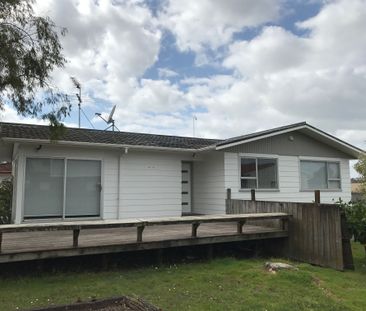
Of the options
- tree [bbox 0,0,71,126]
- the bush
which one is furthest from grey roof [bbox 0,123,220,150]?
the bush

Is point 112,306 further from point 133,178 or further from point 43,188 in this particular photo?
point 133,178

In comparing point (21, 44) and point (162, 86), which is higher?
point (162, 86)

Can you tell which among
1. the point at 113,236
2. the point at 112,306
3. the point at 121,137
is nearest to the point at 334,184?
the point at 121,137

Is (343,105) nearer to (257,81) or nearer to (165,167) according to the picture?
(257,81)

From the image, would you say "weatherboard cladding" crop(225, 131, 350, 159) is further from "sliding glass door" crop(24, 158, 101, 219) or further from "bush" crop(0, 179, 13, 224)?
"bush" crop(0, 179, 13, 224)

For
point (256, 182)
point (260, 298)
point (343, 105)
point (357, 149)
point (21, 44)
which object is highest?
point (343, 105)

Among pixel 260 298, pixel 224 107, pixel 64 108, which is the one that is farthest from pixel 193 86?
pixel 260 298

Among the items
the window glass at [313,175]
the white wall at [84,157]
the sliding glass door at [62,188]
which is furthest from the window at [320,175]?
the sliding glass door at [62,188]

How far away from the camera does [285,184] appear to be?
13.1 meters

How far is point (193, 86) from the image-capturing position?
1809 centimetres

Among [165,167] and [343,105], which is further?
[343,105]

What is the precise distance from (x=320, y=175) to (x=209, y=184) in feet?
15.2

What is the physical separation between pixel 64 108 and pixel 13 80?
3.69 ft

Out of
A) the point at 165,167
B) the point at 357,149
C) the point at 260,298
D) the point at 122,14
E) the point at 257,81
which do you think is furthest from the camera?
the point at 257,81
